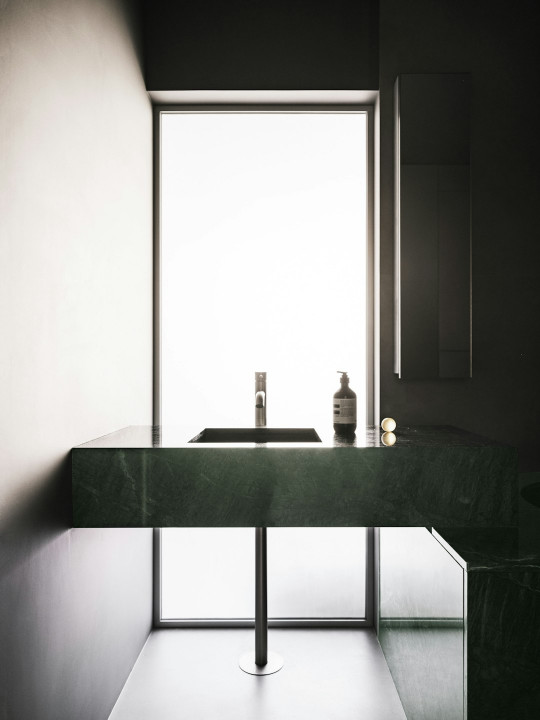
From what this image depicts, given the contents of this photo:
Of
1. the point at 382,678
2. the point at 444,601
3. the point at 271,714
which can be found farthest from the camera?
the point at 382,678

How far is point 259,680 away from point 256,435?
0.92 m

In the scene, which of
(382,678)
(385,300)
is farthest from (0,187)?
(382,678)

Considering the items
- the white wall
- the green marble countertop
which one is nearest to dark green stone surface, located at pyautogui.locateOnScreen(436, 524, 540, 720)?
the green marble countertop

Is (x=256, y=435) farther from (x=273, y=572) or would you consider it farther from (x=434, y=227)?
(x=434, y=227)

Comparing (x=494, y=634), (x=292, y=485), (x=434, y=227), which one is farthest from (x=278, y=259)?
(x=494, y=634)

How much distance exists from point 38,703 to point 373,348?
1.68 meters

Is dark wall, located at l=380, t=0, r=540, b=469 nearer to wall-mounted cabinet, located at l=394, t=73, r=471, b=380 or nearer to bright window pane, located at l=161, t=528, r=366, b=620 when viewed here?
wall-mounted cabinet, located at l=394, t=73, r=471, b=380

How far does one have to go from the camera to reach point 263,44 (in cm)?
215

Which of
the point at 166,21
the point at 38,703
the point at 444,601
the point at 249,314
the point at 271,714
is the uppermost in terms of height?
the point at 166,21

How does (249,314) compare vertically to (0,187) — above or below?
below

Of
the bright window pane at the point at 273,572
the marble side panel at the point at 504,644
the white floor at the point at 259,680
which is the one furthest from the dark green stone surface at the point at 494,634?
the bright window pane at the point at 273,572

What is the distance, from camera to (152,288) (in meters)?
2.29

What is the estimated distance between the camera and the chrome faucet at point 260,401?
74.5 inches

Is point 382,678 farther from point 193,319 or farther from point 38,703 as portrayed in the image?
point 193,319
